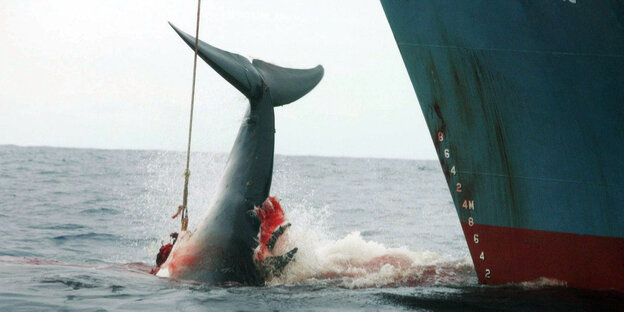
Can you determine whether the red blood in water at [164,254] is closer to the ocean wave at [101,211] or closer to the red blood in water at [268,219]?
the red blood in water at [268,219]

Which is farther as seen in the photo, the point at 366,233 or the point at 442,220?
the point at 442,220

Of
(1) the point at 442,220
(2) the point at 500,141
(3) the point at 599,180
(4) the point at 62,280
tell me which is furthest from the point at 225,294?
(1) the point at 442,220

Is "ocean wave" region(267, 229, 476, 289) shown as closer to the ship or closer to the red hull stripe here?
the red hull stripe

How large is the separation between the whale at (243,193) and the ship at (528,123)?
2024 mm

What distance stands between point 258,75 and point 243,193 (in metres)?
1.67

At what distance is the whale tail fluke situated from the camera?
883 centimetres

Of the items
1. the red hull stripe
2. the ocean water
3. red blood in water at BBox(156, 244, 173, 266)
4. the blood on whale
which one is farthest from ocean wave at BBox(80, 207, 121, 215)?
the red hull stripe

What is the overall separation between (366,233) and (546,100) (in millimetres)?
10299

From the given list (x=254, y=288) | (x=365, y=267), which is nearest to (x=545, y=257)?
(x=365, y=267)

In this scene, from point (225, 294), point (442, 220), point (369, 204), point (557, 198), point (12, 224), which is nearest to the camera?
point (225, 294)

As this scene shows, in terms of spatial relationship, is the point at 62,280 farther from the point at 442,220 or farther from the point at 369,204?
the point at 369,204

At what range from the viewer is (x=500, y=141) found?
820 centimetres

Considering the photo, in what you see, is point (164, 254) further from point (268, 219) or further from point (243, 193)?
point (268, 219)

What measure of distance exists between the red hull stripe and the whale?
232 centimetres
